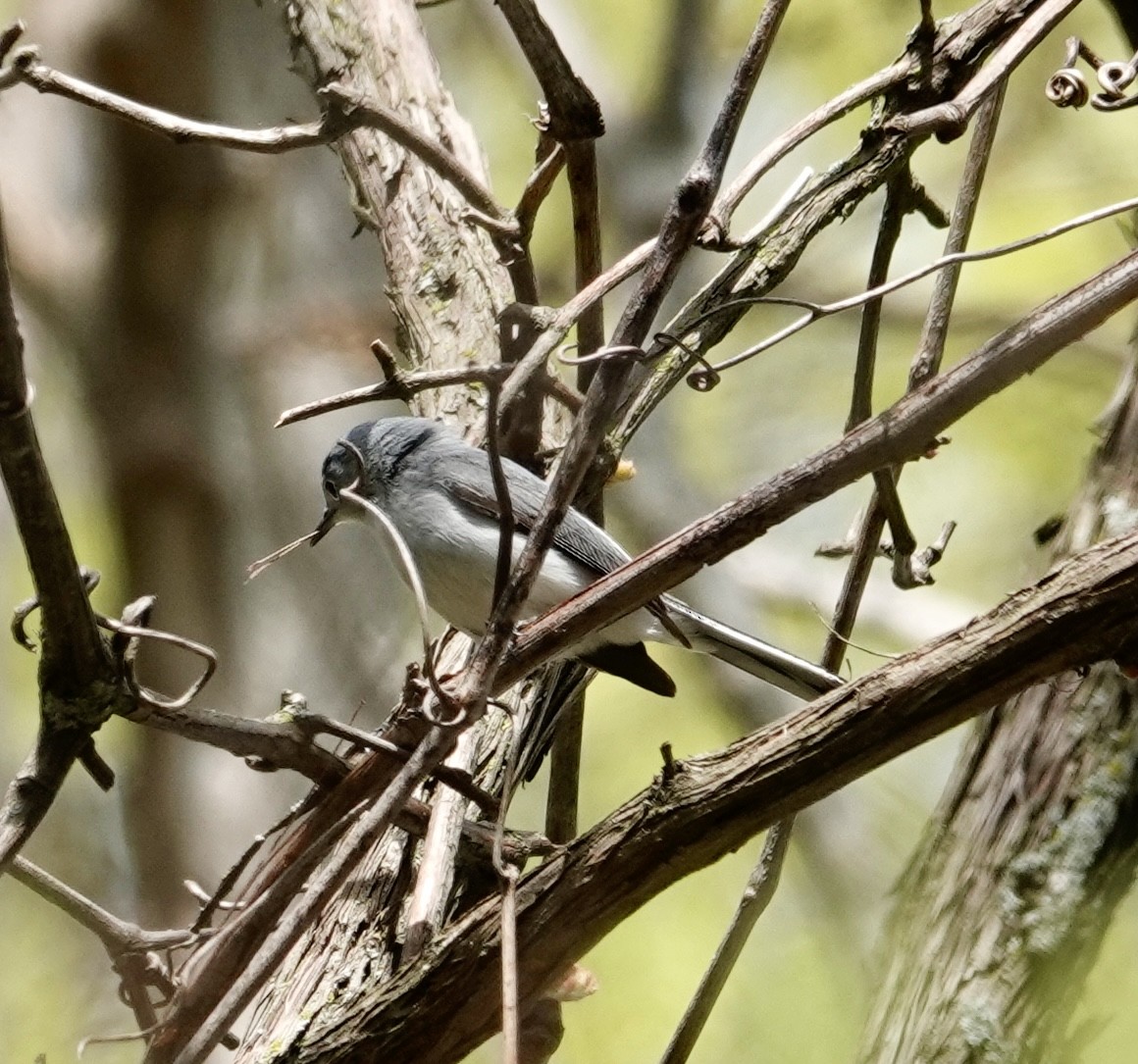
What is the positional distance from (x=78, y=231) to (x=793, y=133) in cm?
354

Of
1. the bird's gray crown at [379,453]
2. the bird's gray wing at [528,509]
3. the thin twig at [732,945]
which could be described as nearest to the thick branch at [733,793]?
the thin twig at [732,945]

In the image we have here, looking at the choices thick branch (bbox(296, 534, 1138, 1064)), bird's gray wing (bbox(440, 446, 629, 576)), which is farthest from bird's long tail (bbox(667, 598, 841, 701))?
thick branch (bbox(296, 534, 1138, 1064))

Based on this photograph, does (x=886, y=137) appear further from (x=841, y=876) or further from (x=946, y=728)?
(x=841, y=876)

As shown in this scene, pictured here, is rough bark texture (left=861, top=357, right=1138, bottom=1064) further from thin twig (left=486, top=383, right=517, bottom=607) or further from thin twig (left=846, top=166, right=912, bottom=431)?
thin twig (left=486, top=383, right=517, bottom=607)

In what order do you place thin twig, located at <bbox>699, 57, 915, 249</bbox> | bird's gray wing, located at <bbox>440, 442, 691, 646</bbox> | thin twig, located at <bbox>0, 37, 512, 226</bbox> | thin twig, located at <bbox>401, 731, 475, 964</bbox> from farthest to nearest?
bird's gray wing, located at <bbox>440, 442, 691, 646</bbox> < thin twig, located at <bbox>401, 731, 475, 964</bbox> < thin twig, located at <bbox>699, 57, 915, 249</bbox> < thin twig, located at <bbox>0, 37, 512, 226</bbox>

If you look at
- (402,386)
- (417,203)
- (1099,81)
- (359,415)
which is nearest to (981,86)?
(1099,81)

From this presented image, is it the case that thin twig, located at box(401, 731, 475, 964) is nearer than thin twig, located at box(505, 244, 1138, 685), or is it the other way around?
thin twig, located at box(505, 244, 1138, 685)

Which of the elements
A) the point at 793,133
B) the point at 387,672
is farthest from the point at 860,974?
the point at 793,133

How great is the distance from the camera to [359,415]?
14.4ft

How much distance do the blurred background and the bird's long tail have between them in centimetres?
110

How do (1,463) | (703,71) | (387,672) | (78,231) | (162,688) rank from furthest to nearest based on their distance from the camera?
(703,71) → (78,231) → (162,688) → (387,672) → (1,463)

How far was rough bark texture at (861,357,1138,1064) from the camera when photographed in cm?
209

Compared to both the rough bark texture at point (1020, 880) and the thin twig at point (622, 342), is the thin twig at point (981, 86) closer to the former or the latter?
the thin twig at point (622, 342)

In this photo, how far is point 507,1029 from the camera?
1.23m
